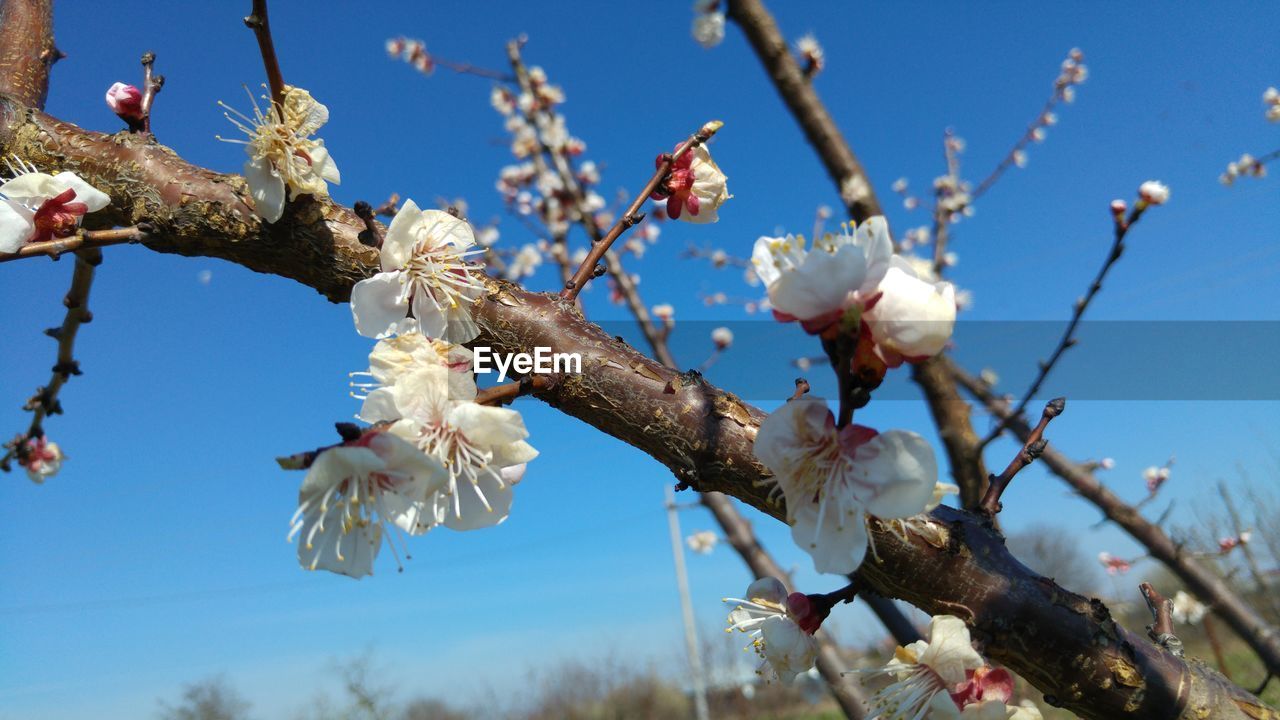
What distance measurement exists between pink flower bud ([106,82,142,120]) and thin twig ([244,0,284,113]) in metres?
0.26

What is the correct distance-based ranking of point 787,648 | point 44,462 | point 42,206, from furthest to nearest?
1. point 44,462
2. point 42,206
3. point 787,648

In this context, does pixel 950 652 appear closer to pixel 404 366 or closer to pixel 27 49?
pixel 404 366

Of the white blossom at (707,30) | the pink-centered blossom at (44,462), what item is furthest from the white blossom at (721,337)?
the pink-centered blossom at (44,462)

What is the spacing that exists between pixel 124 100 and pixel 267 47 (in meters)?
0.29

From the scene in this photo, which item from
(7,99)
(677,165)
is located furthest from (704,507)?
(7,99)

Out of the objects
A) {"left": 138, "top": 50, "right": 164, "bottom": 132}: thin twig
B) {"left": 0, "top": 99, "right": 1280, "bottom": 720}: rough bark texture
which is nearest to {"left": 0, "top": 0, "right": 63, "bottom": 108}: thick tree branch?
{"left": 138, "top": 50, "right": 164, "bottom": 132}: thin twig

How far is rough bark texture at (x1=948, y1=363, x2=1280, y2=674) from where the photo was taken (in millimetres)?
1993

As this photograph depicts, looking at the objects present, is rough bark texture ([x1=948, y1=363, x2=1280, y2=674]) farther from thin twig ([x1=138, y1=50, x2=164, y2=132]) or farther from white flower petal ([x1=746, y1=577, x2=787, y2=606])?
thin twig ([x1=138, y1=50, x2=164, y2=132])

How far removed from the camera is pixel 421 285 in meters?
0.84

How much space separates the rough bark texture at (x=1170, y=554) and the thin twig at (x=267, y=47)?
1.76 meters

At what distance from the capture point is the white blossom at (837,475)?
1.90ft

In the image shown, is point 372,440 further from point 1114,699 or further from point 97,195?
point 1114,699

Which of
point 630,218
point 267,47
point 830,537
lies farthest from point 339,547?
point 267,47

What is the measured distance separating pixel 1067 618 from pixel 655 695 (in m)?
22.9
